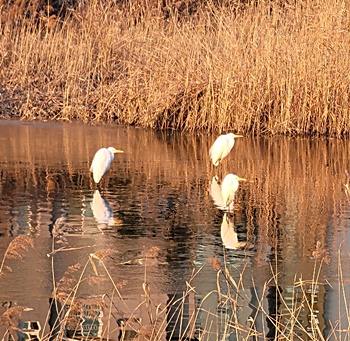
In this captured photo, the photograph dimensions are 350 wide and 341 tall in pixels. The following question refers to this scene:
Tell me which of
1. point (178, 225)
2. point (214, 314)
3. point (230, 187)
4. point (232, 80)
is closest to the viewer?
point (214, 314)

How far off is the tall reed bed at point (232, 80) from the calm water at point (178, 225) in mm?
538

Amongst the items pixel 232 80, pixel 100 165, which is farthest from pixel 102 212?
pixel 232 80

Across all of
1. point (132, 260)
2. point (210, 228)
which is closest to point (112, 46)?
point (210, 228)

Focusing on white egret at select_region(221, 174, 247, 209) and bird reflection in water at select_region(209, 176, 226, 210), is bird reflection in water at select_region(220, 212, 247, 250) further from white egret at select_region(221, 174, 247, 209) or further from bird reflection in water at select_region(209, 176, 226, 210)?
bird reflection in water at select_region(209, 176, 226, 210)

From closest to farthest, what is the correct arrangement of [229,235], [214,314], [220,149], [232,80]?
[214,314] < [229,235] < [220,149] < [232,80]

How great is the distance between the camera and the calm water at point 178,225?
4559 millimetres

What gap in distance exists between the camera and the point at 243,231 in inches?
253

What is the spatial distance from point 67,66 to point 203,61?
323 cm

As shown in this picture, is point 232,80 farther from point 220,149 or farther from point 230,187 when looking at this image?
point 230,187

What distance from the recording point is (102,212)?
7008 millimetres

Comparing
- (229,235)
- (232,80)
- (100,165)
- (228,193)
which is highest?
(232,80)

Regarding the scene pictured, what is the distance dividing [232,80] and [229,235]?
19.3ft

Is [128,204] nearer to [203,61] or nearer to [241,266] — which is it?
[241,266]

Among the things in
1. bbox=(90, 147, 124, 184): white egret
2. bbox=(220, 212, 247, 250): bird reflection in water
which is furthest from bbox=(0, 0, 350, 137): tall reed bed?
bbox=(220, 212, 247, 250): bird reflection in water
